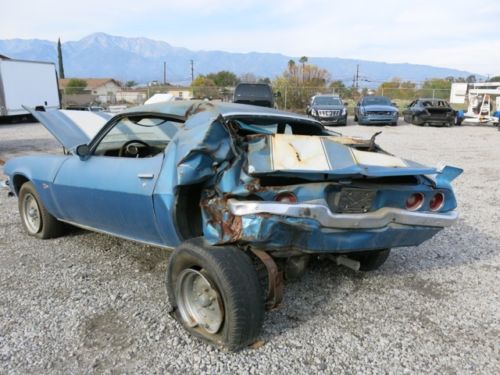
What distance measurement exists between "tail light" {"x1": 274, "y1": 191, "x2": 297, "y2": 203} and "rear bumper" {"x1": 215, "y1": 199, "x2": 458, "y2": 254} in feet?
0.35

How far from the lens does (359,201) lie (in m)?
2.93

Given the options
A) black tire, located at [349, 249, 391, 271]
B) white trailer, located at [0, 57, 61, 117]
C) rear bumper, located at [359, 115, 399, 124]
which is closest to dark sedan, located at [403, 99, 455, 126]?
rear bumper, located at [359, 115, 399, 124]

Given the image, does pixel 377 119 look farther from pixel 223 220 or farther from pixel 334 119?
pixel 223 220

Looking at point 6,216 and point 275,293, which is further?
point 6,216

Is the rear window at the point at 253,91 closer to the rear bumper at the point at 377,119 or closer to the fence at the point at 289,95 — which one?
the rear bumper at the point at 377,119

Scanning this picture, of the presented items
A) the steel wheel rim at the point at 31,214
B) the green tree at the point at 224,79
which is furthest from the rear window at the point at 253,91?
the green tree at the point at 224,79

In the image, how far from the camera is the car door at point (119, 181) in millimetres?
3377

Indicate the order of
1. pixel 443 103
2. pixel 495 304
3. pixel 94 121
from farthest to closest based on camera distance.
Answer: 1. pixel 443 103
2. pixel 94 121
3. pixel 495 304

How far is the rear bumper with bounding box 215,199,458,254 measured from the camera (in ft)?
8.75

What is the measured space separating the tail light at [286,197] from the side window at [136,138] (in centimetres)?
149

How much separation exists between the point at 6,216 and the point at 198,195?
12.6 feet

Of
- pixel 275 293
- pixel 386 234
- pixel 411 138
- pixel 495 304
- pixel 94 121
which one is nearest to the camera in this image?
pixel 275 293

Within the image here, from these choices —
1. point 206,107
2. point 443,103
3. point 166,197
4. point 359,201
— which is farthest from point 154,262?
point 443,103

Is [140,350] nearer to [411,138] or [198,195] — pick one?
[198,195]
